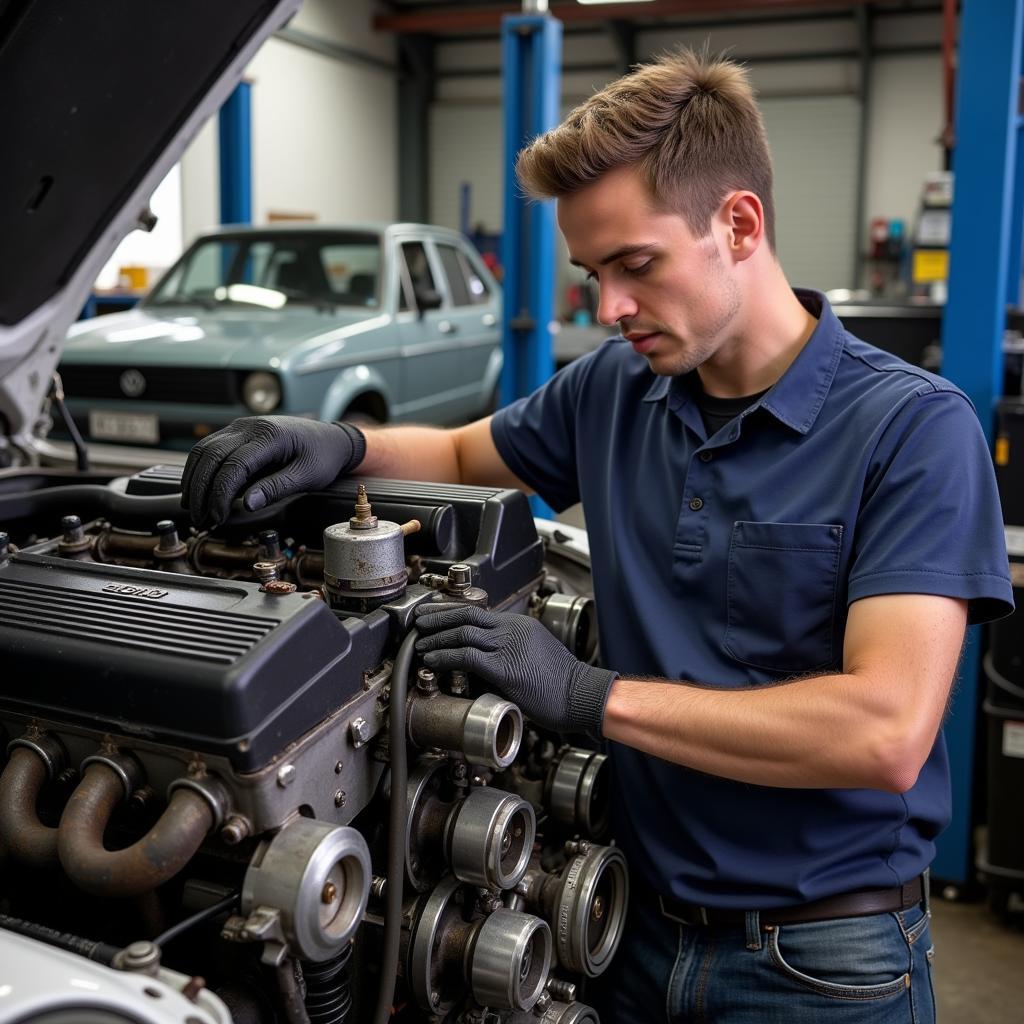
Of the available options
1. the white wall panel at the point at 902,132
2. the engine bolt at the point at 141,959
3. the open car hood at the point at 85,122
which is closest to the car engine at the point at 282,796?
the engine bolt at the point at 141,959

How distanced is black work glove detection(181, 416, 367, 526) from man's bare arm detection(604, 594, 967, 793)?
0.54 meters

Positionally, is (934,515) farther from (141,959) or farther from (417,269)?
(417,269)

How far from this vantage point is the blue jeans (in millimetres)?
1357

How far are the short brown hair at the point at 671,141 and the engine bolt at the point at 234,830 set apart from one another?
2.93 ft

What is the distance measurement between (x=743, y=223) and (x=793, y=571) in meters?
0.48

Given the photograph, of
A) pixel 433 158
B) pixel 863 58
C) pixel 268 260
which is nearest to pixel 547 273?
pixel 268 260

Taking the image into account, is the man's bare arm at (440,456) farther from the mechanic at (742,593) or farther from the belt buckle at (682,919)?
the belt buckle at (682,919)

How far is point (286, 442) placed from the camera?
1521mm

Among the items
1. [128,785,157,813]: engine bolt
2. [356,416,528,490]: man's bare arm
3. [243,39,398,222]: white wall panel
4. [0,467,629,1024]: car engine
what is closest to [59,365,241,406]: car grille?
[356,416,528,490]: man's bare arm

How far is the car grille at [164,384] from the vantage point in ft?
15.7

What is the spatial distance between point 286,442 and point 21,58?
0.60 m

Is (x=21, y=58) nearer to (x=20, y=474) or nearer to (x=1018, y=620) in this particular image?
(x=20, y=474)

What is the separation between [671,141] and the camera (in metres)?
1.41

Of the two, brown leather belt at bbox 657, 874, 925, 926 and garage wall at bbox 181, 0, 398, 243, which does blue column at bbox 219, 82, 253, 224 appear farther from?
brown leather belt at bbox 657, 874, 925, 926
